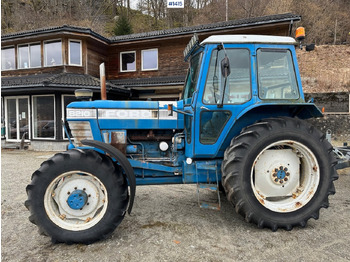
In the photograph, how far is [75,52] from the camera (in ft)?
35.7

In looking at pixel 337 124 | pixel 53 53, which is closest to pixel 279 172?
pixel 337 124

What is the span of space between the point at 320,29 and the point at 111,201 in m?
25.6

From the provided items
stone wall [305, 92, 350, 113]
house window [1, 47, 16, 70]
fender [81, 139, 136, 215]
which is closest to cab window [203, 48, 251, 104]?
fender [81, 139, 136, 215]

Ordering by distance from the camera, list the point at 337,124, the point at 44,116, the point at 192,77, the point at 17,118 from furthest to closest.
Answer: the point at 337,124
the point at 17,118
the point at 44,116
the point at 192,77

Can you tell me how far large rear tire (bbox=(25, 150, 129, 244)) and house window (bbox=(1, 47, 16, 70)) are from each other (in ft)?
39.2

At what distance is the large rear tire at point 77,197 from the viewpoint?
→ 2.51 metres

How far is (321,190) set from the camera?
2832 mm

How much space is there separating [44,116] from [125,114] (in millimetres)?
8544

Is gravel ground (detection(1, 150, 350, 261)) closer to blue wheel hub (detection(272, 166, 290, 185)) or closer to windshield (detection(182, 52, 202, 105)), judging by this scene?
blue wheel hub (detection(272, 166, 290, 185))

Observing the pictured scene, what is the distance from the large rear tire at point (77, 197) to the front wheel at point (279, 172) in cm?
133

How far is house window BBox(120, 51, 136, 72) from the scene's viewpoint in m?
12.3

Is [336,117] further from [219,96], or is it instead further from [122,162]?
[122,162]

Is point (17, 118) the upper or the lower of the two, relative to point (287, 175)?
upper

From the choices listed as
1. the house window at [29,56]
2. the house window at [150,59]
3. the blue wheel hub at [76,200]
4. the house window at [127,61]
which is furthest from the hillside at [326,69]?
the blue wheel hub at [76,200]
